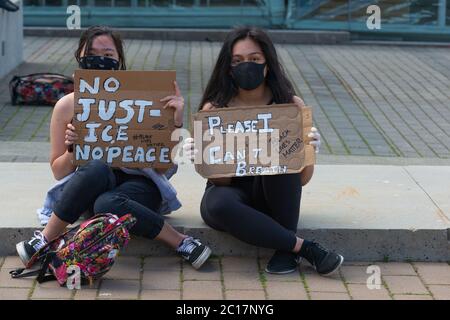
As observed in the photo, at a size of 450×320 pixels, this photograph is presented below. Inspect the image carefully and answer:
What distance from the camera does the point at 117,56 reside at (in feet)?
16.2

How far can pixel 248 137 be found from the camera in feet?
15.8

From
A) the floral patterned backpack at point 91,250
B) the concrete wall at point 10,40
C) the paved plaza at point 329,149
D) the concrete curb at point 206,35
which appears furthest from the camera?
the concrete curb at point 206,35

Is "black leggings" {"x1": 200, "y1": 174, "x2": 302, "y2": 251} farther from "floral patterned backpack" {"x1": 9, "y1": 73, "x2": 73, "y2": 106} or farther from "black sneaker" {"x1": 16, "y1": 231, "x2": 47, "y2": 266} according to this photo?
"floral patterned backpack" {"x1": 9, "y1": 73, "x2": 73, "y2": 106}

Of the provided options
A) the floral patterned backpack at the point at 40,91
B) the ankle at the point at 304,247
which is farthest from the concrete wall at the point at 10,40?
the ankle at the point at 304,247

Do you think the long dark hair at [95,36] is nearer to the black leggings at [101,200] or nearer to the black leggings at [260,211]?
the black leggings at [101,200]

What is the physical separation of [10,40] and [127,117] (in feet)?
25.2

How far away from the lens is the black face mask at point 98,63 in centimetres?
489

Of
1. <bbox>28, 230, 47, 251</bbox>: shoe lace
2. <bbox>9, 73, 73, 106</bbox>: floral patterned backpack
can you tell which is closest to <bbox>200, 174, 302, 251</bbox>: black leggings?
<bbox>28, 230, 47, 251</bbox>: shoe lace

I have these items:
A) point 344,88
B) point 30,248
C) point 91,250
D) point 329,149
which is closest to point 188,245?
point 91,250

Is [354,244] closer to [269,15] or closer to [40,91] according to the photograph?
[40,91]

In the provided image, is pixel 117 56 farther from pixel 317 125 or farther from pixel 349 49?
pixel 349 49

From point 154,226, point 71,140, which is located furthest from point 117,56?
point 154,226

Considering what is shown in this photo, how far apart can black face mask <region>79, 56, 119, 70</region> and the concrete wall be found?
693 cm

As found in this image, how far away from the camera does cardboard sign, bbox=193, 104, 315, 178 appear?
474 centimetres
